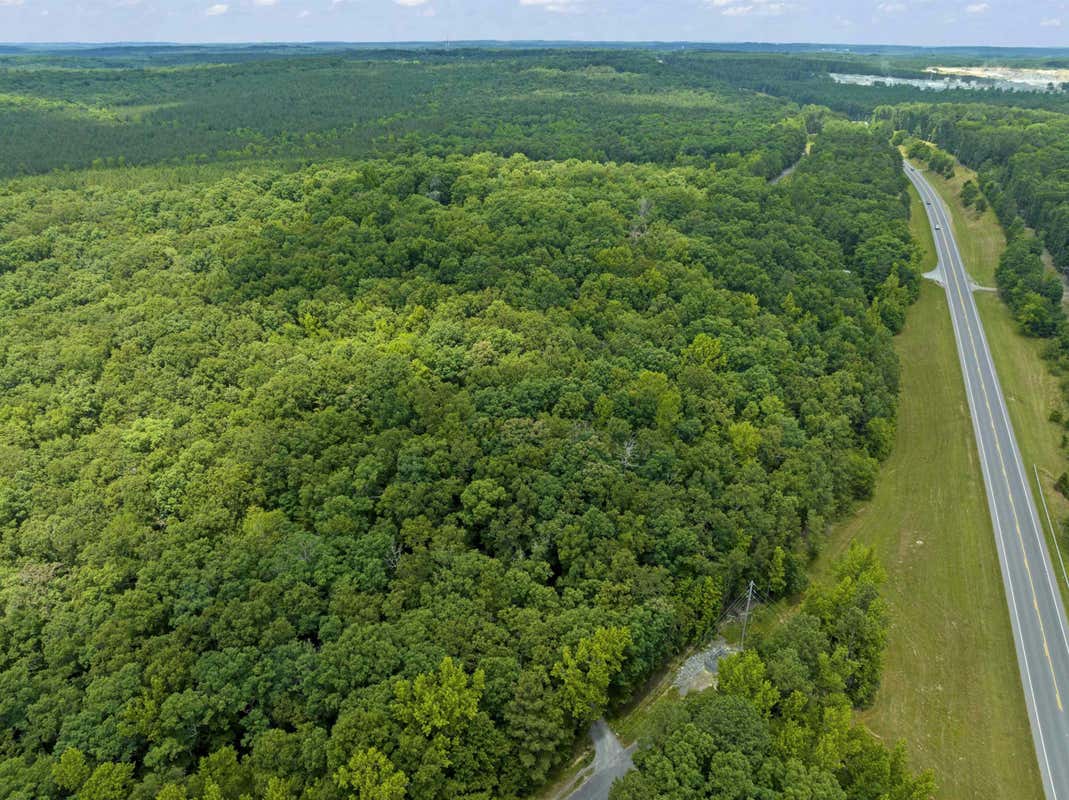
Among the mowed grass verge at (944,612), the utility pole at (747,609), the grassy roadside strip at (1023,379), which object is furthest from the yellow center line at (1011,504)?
the utility pole at (747,609)

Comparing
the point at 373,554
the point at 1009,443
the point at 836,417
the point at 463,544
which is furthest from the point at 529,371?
the point at 1009,443

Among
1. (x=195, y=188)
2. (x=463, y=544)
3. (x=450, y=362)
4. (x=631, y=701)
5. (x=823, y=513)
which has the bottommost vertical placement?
(x=631, y=701)

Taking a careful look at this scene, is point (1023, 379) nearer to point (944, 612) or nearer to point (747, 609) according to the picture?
point (944, 612)

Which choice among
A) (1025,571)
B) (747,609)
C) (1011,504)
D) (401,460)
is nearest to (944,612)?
(1025,571)

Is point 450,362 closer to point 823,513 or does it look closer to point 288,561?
point 288,561

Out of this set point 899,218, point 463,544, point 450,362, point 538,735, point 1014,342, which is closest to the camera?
point 538,735

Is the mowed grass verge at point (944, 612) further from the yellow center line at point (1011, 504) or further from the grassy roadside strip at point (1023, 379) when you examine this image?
the grassy roadside strip at point (1023, 379)

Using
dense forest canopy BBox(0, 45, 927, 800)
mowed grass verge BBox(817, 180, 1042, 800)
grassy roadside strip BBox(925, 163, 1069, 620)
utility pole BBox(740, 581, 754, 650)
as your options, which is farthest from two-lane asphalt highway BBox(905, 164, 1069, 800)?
utility pole BBox(740, 581, 754, 650)
